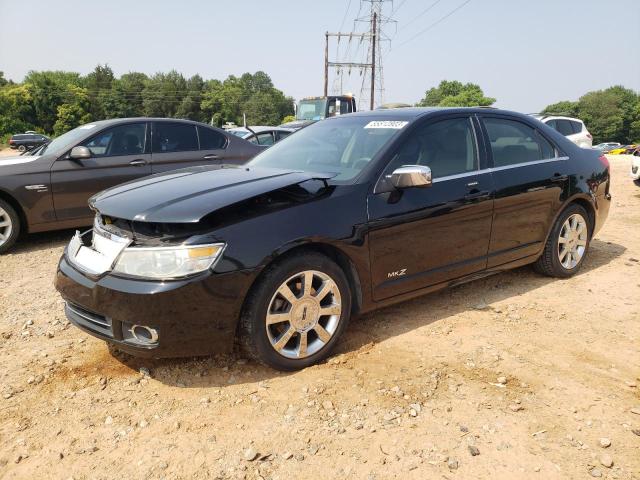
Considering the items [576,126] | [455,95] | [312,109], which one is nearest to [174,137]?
[576,126]

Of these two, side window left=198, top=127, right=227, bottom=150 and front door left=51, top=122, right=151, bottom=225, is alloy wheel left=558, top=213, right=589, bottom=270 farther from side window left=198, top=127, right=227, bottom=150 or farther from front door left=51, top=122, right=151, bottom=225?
front door left=51, top=122, right=151, bottom=225

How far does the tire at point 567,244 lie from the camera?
176 inches

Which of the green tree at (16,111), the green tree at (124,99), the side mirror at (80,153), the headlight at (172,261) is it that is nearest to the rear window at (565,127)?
the side mirror at (80,153)

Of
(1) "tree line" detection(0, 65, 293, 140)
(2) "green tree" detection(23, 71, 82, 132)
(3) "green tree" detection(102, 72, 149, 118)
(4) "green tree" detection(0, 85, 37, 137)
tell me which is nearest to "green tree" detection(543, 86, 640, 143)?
(1) "tree line" detection(0, 65, 293, 140)

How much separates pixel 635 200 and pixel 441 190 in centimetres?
764

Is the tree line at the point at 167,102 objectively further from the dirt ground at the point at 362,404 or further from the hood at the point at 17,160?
the dirt ground at the point at 362,404

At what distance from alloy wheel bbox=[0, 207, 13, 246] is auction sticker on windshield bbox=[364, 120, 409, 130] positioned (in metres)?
4.38

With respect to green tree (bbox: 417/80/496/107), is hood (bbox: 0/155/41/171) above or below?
below

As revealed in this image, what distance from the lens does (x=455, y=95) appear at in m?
111

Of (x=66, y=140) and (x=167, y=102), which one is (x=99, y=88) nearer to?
(x=167, y=102)

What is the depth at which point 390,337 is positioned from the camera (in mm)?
3428

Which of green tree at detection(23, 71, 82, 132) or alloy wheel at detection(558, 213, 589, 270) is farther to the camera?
green tree at detection(23, 71, 82, 132)

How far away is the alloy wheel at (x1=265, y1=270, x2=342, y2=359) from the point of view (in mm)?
2822

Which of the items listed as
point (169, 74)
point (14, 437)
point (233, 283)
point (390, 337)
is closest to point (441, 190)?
point (390, 337)
